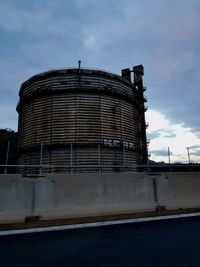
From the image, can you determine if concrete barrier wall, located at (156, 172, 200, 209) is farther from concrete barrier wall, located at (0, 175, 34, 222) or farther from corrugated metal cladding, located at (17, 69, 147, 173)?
corrugated metal cladding, located at (17, 69, 147, 173)

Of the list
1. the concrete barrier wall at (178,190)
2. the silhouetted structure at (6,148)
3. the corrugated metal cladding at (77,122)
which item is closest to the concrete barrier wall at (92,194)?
the concrete barrier wall at (178,190)

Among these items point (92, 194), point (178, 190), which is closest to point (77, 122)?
point (178, 190)

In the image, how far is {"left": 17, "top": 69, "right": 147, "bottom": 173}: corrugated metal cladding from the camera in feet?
70.1

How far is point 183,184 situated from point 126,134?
608 inches

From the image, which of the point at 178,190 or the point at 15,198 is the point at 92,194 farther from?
the point at 178,190

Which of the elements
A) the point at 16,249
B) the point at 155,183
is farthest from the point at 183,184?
the point at 16,249

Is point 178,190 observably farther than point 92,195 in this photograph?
Yes

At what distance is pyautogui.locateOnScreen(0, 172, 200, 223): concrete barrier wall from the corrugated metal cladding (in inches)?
479

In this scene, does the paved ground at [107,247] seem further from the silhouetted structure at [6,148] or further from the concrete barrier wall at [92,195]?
the silhouetted structure at [6,148]

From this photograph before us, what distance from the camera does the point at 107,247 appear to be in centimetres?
421

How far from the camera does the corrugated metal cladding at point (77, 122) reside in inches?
842

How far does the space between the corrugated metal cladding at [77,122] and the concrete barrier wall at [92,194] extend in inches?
479

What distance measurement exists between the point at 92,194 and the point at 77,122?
1512 cm

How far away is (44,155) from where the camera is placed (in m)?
21.7
